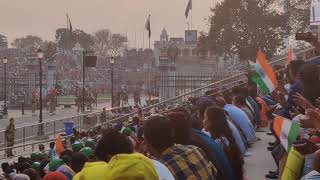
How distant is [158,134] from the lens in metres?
4.82

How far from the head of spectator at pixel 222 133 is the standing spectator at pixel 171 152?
112cm

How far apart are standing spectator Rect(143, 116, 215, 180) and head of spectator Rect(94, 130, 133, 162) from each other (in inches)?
14.8

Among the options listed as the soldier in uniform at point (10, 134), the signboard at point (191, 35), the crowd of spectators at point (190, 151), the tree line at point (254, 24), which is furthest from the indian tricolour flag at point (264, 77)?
the signboard at point (191, 35)

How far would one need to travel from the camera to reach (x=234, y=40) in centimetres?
4300

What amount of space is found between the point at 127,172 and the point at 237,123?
534cm

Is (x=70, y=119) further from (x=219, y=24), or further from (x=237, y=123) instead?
(x=219, y=24)

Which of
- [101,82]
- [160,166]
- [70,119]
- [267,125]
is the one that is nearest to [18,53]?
[101,82]

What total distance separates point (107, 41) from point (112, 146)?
122416 millimetres

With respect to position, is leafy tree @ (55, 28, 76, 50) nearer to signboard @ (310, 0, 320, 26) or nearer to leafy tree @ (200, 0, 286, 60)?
leafy tree @ (200, 0, 286, 60)

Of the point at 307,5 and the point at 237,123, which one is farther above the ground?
the point at 307,5

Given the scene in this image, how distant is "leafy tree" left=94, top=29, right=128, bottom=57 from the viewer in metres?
125

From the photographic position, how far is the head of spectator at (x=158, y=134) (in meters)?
4.79

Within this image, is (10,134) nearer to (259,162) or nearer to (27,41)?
(259,162)

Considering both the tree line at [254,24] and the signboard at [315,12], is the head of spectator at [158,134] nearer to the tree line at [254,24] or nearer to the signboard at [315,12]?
the signboard at [315,12]
